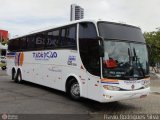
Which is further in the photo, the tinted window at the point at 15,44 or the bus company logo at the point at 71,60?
the tinted window at the point at 15,44

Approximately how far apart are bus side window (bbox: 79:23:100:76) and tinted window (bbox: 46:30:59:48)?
2166mm

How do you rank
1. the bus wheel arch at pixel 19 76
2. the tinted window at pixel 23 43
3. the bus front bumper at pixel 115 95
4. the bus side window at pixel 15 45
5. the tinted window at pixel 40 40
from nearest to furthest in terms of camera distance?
the bus front bumper at pixel 115 95
the tinted window at pixel 40 40
the tinted window at pixel 23 43
the bus wheel arch at pixel 19 76
the bus side window at pixel 15 45

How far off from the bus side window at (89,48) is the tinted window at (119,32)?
34cm

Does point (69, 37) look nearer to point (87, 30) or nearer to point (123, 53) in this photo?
point (87, 30)

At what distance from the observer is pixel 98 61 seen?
9969 mm

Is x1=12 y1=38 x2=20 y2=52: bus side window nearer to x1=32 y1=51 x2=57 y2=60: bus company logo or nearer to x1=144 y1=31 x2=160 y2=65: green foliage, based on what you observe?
x1=32 y1=51 x2=57 y2=60: bus company logo

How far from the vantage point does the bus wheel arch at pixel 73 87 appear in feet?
38.1

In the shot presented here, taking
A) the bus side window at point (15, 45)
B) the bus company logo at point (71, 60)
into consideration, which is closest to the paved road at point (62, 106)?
the bus company logo at point (71, 60)

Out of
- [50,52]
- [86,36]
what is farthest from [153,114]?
[50,52]

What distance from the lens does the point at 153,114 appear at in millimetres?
9664

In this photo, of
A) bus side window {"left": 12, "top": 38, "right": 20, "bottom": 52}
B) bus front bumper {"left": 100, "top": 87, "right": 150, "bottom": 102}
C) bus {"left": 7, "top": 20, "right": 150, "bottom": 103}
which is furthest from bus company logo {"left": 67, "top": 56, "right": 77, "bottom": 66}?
bus side window {"left": 12, "top": 38, "right": 20, "bottom": 52}

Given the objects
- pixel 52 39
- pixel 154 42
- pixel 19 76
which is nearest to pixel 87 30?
pixel 52 39

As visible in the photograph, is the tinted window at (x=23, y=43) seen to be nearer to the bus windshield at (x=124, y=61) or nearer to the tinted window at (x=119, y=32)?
the tinted window at (x=119, y=32)

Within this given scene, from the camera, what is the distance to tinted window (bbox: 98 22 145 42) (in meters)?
10.2
